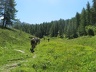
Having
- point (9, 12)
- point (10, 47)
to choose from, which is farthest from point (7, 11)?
point (10, 47)

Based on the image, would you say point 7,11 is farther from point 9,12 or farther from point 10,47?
point 10,47

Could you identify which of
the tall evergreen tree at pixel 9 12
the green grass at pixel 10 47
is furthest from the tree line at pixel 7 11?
the green grass at pixel 10 47

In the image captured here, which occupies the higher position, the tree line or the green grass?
the tree line

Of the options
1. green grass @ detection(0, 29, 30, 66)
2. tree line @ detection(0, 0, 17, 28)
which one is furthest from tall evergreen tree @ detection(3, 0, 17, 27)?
green grass @ detection(0, 29, 30, 66)

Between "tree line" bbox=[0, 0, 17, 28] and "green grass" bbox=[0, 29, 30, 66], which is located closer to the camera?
"green grass" bbox=[0, 29, 30, 66]

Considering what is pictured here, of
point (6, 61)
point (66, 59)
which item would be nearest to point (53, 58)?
point (66, 59)

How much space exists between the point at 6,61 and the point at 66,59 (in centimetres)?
595

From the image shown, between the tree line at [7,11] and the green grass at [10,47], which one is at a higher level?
the tree line at [7,11]

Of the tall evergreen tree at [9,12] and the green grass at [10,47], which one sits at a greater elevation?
the tall evergreen tree at [9,12]

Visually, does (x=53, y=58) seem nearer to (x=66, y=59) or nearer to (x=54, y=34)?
(x=66, y=59)

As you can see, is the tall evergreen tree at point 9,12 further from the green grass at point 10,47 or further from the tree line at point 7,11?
the green grass at point 10,47

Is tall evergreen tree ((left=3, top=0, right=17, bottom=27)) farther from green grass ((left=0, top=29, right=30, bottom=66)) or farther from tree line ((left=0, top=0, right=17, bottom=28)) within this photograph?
green grass ((left=0, top=29, right=30, bottom=66))

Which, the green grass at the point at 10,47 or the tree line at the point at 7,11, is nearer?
the green grass at the point at 10,47

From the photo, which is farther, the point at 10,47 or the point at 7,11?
the point at 7,11
